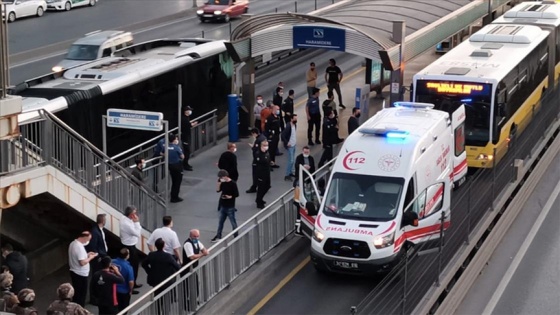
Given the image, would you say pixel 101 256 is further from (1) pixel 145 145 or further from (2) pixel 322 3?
(2) pixel 322 3

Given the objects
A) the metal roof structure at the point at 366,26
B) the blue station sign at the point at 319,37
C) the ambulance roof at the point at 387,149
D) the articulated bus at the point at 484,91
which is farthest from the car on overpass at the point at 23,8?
the ambulance roof at the point at 387,149

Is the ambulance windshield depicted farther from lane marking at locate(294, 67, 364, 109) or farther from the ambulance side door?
lane marking at locate(294, 67, 364, 109)

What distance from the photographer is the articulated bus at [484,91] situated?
2458cm

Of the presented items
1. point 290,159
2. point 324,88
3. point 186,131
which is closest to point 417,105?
point 290,159

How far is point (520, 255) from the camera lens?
837 inches

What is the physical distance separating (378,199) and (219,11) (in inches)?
1378

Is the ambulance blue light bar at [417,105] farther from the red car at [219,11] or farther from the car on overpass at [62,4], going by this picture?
the car on overpass at [62,4]

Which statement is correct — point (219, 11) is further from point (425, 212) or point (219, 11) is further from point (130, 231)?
point (130, 231)

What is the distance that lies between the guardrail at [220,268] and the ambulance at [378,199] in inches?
27.6

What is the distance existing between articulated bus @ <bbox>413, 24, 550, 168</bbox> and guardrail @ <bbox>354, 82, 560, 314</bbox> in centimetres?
45

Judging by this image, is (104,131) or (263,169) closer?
(104,131)

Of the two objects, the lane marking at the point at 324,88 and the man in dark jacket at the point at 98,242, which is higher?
the man in dark jacket at the point at 98,242

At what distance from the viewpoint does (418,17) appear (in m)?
32.4

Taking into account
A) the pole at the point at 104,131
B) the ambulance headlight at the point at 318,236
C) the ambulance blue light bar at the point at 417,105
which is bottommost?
the ambulance headlight at the point at 318,236
